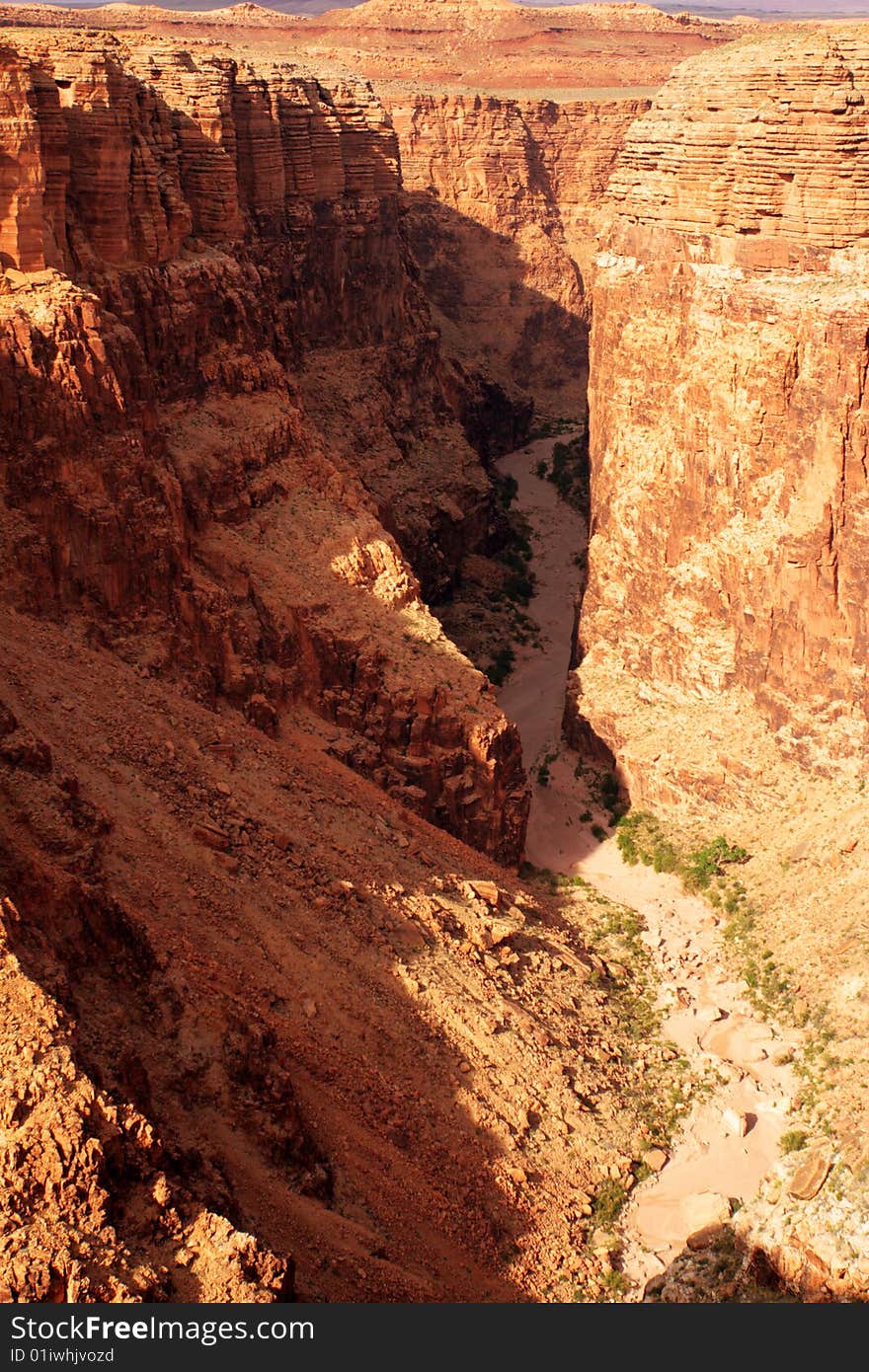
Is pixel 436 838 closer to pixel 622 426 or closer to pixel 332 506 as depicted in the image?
pixel 332 506

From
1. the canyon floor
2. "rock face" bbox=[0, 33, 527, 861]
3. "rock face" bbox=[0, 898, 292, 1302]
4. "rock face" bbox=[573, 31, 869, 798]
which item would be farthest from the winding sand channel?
"rock face" bbox=[0, 898, 292, 1302]

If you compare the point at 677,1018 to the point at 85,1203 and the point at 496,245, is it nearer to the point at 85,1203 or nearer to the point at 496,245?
the point at 85,1203

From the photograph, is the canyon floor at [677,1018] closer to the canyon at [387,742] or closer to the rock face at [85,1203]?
the canyon at [387,742]

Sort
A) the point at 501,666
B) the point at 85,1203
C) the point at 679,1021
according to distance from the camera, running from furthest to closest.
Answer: the point at 501,666
the point at 679,1021
the point at 85,1203

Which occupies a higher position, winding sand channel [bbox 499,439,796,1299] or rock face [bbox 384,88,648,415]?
rock face [bbox 384,88,648,415]

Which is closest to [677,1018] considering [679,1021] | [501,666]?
[679,1021]

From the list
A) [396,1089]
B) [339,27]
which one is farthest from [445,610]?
[339,27]

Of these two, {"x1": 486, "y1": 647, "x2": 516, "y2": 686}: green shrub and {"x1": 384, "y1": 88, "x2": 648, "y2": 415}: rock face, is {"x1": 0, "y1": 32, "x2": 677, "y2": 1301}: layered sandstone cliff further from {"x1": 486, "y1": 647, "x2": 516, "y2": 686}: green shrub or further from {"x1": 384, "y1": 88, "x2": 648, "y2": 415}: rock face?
{"x1": 384, "y1": 88, "x2": 648, "y2": 415}: rock face
